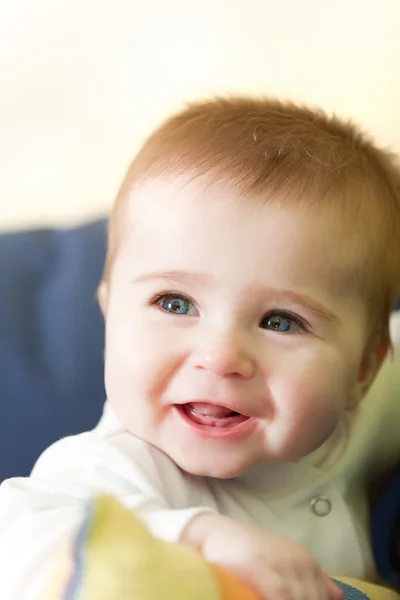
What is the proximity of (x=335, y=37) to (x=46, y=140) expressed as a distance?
1.63 ft

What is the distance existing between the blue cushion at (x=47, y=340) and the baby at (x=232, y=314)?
0.16 metres

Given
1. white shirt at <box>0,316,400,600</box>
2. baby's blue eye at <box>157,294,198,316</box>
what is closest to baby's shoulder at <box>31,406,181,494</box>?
white shirt at <box>0,316,400,600</box>

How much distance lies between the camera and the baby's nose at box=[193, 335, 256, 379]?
1.91ft

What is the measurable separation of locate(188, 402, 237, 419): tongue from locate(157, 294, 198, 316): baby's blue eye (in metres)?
0.07

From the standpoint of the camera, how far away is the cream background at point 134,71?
124cm

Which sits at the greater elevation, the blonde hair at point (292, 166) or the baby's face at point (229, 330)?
the blonde hair at point (292, 166)

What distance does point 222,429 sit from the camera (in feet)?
Result: 2.02

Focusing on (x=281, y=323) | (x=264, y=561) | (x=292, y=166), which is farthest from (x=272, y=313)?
(x=264, y=561)

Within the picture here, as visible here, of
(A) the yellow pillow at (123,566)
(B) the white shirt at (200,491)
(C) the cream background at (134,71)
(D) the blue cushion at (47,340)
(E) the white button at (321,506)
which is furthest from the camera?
(C) the cream background at (134,71)

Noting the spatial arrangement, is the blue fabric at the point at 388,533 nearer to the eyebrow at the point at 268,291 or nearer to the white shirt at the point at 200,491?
the white shirt at the point at 200,491

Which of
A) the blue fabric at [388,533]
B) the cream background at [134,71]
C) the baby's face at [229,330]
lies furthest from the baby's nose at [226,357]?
the cream background at [134,71]

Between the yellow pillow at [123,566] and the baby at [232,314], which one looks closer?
the yellow pillow at [123,566]

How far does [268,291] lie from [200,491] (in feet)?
0.61

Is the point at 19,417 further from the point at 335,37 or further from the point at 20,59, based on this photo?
the point at 335,37
